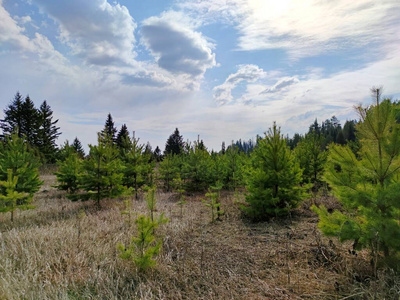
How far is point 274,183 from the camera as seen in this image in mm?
6867

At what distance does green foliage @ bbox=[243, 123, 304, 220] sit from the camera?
21.9 feet

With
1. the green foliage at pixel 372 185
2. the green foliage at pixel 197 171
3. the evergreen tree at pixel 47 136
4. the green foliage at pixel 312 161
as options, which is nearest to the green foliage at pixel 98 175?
the green foliage at pixel 197 171

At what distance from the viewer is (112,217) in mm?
7355

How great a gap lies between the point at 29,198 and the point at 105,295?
658 cm

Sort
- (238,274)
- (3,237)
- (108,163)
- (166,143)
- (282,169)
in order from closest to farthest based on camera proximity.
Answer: (238,274) → (3,237) → (282,169) → (108,163) → (166,143)

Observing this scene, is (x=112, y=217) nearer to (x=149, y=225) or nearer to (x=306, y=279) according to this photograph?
(x=149, y=225)

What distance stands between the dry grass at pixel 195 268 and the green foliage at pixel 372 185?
21.3 inches

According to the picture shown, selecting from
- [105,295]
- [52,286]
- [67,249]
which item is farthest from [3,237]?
[105,295]

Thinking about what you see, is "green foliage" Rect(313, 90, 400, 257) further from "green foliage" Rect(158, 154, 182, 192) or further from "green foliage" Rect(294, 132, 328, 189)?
"green foliage" Rect(158, 154, 182, 192)

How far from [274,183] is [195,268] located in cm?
377

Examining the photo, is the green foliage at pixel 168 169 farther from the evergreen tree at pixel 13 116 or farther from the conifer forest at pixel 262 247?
the evergreen tree at pixel 13 116

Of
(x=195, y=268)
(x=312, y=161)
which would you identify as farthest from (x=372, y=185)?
(x=312, y=161)

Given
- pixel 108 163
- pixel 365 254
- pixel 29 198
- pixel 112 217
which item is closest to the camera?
pixel 365 254

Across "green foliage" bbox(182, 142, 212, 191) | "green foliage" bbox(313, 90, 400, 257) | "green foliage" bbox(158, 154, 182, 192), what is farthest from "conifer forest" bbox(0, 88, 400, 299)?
"green foliage" bbox(158, 154, 182, 192)
